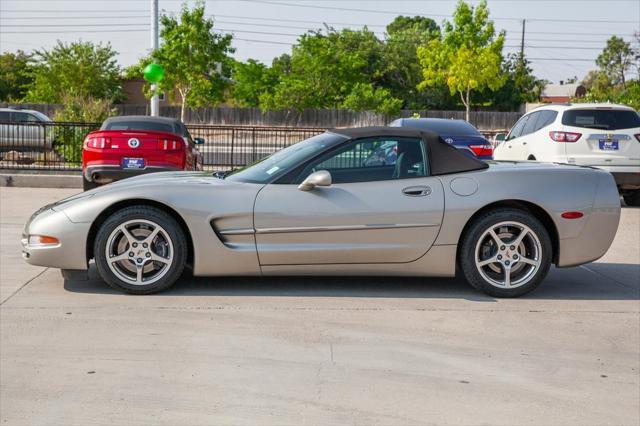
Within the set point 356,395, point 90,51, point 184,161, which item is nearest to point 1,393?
point 356,395

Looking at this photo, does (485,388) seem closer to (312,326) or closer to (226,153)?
(312,326)

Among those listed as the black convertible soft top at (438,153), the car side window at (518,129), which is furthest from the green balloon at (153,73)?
the black convertible soft top at (438,153)

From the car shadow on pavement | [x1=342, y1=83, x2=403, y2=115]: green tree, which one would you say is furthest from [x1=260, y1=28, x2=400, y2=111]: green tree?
the car shadow on pavement

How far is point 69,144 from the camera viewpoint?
18.2 metres

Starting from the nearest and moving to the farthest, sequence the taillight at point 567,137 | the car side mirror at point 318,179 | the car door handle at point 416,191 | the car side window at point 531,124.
A: the car side mirror at point 318,179 < the car door handle at point 416,191 < the taillight at point 567,137 < the car side window at point 531,124

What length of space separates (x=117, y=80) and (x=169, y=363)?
64.6m

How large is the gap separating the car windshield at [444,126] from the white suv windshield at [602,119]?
5.66ft

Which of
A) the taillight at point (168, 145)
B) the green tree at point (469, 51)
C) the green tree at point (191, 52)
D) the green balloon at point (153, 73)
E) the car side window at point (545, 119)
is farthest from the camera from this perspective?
the green tree at point (469, 51)

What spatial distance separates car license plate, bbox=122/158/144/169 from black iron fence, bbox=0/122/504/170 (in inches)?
197

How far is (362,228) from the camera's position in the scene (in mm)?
6750

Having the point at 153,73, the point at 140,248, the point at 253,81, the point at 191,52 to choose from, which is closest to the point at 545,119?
the point at 140,248

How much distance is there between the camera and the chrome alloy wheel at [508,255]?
22.7ft

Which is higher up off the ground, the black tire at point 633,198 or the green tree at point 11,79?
the green tree at point 11,79

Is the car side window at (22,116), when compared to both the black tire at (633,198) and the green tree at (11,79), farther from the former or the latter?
the green tree at (11,79)
